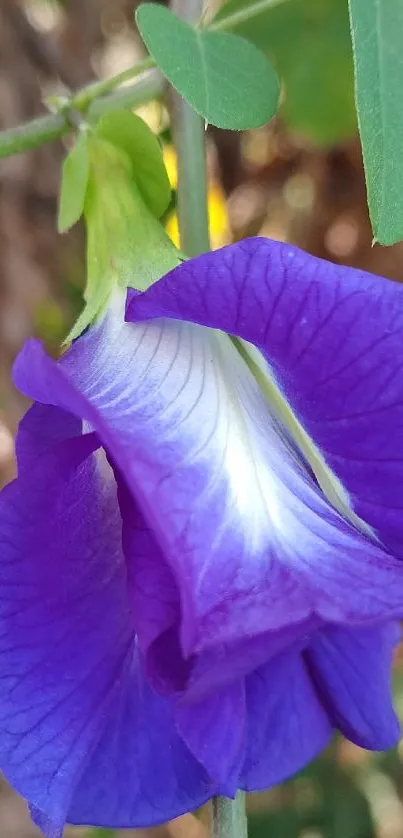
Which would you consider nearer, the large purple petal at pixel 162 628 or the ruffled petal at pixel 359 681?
the large purple petal at pixel 162 628

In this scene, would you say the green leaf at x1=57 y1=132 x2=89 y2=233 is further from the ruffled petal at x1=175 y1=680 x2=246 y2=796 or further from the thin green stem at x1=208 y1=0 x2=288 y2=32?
the ruffled petal at x1=175 y1=680 x2=246 y2=796

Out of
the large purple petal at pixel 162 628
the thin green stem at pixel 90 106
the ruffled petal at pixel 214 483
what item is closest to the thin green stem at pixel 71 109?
the thin green stem at pixel 90 106

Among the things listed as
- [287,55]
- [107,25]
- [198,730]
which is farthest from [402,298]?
[107,25]

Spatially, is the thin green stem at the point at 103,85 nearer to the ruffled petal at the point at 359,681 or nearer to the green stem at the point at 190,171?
the green stem at the point at 190,171

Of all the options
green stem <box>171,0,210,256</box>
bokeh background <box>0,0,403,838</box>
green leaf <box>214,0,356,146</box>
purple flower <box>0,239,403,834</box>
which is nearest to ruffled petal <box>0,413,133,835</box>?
purple flower <box>0,239,403,834</box>

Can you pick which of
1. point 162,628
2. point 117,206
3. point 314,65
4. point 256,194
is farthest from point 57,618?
point 256,194
